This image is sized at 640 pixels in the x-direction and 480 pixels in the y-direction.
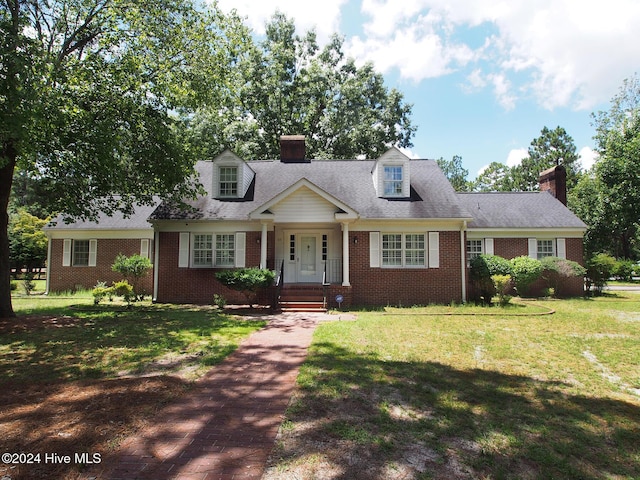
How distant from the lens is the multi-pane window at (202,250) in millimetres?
15406

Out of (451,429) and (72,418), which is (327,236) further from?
(72,418)

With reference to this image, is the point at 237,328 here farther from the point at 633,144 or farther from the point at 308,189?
the point at 633,144

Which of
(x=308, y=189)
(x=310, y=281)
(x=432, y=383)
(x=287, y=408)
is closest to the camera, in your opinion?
(x=287, y=408)

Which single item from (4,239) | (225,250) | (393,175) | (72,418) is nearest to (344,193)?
Result: (393,175)

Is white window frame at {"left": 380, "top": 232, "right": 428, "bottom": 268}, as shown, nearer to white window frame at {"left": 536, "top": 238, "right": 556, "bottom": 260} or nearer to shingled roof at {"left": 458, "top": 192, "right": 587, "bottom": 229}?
shingled roof at {"left": 458, "top": 192, "right": 587, "bottom": 229}

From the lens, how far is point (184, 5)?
12.9m

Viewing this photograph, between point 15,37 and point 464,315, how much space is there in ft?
45.9

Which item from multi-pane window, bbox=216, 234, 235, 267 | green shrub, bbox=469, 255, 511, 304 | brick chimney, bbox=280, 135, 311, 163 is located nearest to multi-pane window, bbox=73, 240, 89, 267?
multi-pane window, bbox=216, 234, 235, 267

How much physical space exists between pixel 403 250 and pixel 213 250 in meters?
7.69

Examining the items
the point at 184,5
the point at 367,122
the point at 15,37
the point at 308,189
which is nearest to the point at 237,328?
the point at 308,189

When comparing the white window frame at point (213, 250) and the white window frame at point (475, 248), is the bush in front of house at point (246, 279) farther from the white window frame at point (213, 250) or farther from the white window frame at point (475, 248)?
the white window frame at point (475, 248)

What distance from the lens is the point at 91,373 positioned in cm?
595

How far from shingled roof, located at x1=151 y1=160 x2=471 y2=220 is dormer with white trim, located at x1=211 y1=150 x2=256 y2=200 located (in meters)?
0.34

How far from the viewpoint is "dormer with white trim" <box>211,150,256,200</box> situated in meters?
16.2
